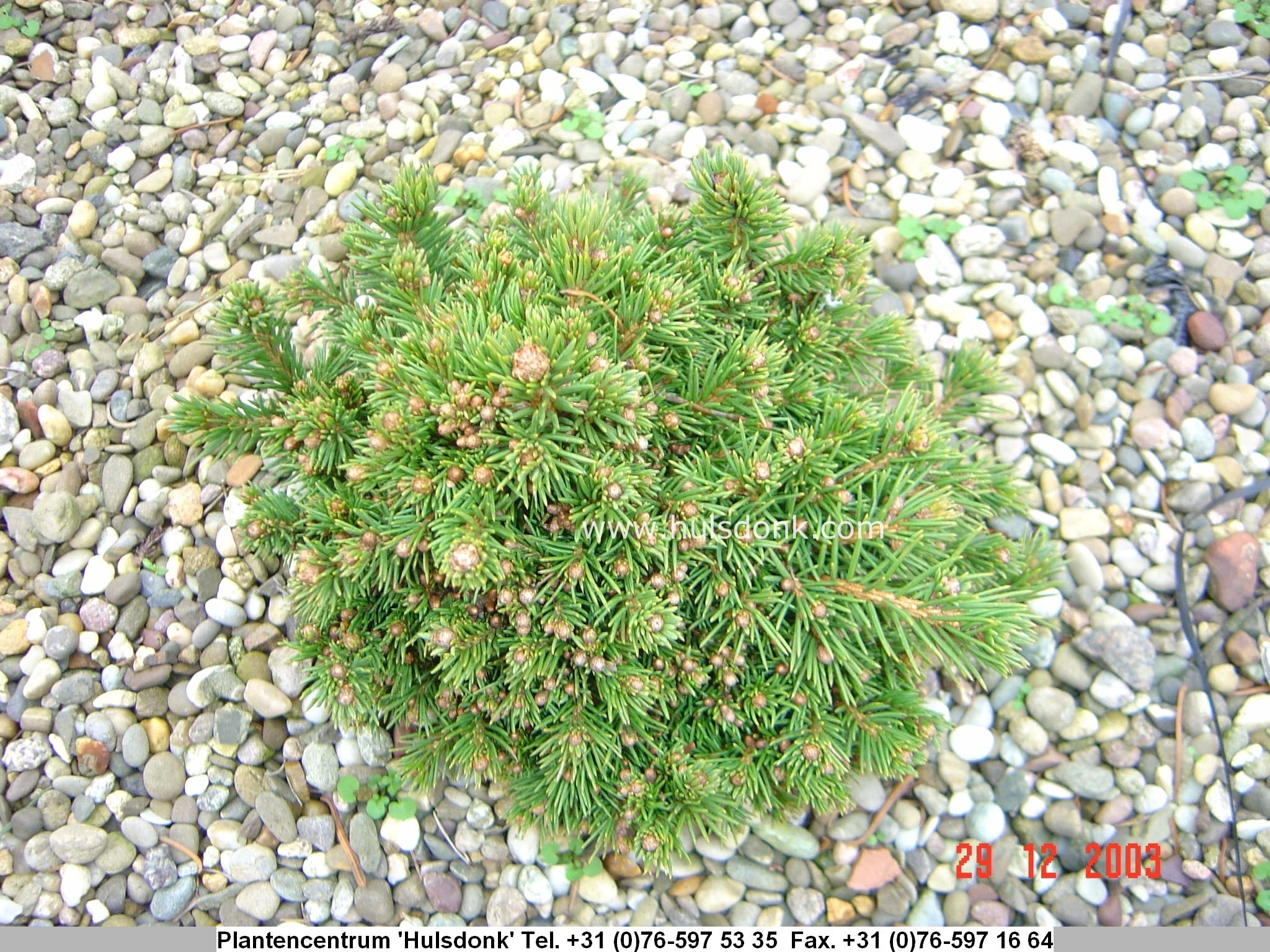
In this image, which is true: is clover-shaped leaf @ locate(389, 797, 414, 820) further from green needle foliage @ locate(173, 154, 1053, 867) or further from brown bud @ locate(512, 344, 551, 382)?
brown bud @ locate(512, 344, 551, 382)

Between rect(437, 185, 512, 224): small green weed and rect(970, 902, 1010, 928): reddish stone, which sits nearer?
rect(970, 902, 1010, 928): reddish stone

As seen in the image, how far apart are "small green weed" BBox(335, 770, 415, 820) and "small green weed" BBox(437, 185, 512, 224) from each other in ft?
5.94

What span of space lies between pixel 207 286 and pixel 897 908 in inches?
119

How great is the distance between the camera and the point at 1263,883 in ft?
8.10

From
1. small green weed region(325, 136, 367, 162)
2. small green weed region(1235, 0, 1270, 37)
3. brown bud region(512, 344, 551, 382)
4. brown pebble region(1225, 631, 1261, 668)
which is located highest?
brown bud region(512, 344, 551, 382)

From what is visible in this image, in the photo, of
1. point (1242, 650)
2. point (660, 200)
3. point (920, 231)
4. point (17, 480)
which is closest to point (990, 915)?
point (1242, 650)

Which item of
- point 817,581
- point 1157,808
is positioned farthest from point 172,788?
point 1157,808

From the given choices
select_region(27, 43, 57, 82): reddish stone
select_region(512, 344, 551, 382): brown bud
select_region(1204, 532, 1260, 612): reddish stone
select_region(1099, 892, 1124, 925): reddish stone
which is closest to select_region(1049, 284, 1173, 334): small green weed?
select_region(1204, 532, 1260, 612): reddish stone

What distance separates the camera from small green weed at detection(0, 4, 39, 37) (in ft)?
11.9

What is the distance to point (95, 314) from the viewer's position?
3.13 m

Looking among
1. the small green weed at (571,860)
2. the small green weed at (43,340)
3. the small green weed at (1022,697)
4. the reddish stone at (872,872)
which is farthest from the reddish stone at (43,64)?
the small green weed at (1022,697)

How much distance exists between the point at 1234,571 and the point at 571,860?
220cm

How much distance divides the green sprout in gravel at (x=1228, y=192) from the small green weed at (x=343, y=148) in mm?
3052
